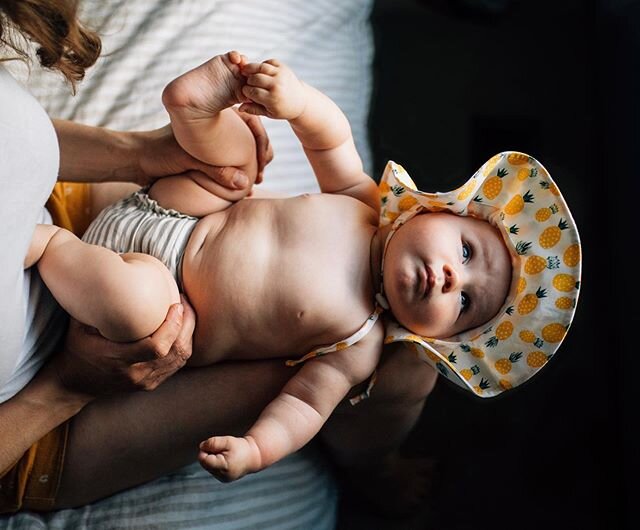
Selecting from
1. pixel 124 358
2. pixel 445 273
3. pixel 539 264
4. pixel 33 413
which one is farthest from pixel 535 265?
pixel 33 413

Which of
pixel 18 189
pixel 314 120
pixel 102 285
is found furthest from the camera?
pixel 314 120

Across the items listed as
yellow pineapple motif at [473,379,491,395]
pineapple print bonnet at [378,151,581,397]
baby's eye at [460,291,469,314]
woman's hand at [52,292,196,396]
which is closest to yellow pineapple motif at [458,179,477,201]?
pineapple print bonnet at [378,151,581,397]

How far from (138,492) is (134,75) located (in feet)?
1.99

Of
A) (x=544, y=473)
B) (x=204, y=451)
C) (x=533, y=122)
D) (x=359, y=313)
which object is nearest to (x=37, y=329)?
(x=204, y=451)

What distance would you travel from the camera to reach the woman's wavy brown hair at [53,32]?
607mm

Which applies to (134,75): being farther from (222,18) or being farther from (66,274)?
(66,274)

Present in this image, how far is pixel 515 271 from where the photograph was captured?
822 mm

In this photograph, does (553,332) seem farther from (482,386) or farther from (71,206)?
(71,206)

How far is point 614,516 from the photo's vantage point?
3.33ft

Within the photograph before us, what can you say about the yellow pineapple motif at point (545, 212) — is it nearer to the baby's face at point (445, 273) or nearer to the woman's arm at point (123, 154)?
the baby's face at point (445, 273)

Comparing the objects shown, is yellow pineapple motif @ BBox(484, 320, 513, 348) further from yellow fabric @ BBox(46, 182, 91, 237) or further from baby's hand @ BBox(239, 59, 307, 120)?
yellow fabric @ BBox(46, 182, 91, 237)

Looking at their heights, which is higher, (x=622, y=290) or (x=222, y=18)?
(x=222, y=18)

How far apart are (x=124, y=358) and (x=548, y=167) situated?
73cm

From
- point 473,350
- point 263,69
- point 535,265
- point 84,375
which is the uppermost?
point 263,69
